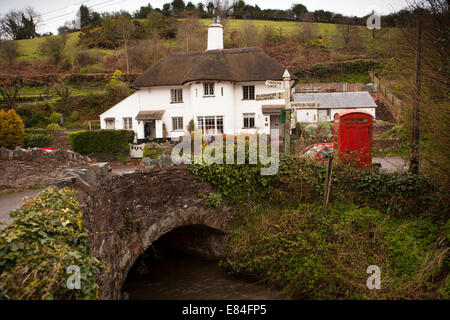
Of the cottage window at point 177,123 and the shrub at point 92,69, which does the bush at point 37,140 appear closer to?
the cottage window at point 177,123

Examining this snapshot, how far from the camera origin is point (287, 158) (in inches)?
459

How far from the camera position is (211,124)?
27.1 meters

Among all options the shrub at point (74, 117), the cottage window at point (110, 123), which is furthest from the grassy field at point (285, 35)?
the cottage window at point (110, 123)

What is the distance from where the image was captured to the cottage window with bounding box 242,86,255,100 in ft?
88.9

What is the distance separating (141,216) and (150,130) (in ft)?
68.9

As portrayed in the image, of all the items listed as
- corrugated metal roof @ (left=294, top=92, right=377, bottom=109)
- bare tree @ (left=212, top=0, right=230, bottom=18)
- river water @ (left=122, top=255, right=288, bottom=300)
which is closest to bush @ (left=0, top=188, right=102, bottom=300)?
river water @ (left=122, top=255, right=288, bottom=300)

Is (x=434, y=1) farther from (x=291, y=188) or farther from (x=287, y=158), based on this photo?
(x=291, y=188)

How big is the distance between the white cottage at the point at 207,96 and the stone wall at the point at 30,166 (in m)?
15.9

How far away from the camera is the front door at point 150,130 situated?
28.7 meters

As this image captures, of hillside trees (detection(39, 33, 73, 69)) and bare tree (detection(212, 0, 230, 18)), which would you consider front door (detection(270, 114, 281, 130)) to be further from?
bare tree (detection(212, 0, 230, 18))

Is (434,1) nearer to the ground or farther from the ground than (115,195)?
farther from the ground

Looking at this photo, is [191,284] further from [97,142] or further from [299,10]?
[299,10]

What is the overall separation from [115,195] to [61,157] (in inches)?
187

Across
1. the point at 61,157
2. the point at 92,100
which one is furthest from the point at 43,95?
the point at 61,157
